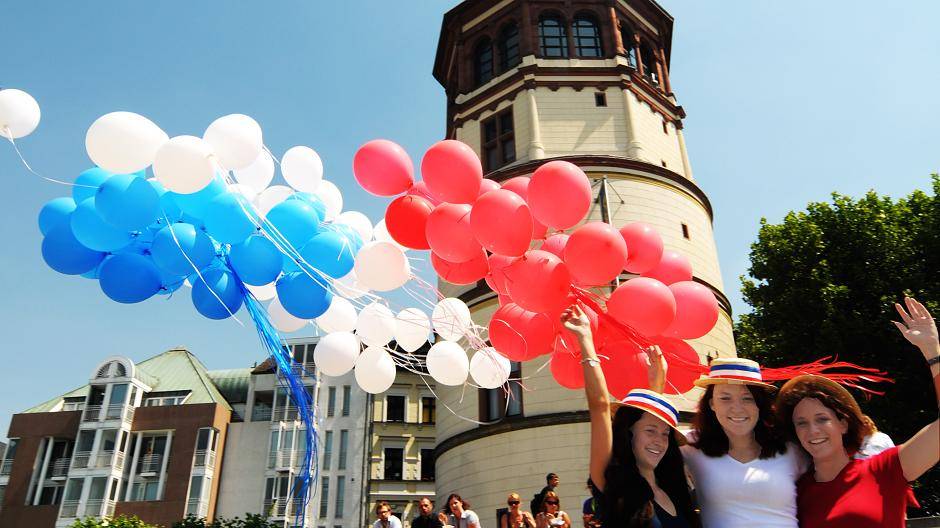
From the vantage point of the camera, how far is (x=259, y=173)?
24.4ft

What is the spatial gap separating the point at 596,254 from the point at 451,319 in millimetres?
2380

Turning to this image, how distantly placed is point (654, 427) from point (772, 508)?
662 millimetres

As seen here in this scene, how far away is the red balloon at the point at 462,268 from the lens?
6336mm

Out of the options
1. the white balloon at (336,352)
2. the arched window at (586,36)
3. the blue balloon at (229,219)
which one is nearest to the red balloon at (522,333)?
the white balloon at (336,352)

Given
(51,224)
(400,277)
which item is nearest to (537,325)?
(400,277)

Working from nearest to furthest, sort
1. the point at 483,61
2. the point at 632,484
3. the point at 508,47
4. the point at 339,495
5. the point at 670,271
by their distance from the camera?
the point at 632,484, the point at 670,271, the point at 508,47, the point at 483,61, the point at 339,495

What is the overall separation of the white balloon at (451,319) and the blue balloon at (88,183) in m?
3.81

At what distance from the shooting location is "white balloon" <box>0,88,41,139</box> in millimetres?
5766

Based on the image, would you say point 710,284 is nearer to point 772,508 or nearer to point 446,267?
point 446,267

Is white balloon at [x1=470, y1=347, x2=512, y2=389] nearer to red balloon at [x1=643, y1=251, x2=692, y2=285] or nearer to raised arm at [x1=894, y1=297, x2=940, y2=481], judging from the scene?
red balloon at [x1=643, y1=251, x2=692, y2=285]

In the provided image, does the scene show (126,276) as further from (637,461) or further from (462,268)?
(637,461)

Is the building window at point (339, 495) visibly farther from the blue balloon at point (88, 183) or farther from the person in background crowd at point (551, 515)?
the blue balloon at point (88, 183)

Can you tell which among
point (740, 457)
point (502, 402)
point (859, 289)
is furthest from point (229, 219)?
point (859, 289)

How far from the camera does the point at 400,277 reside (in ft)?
22.3
